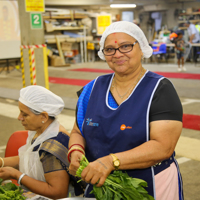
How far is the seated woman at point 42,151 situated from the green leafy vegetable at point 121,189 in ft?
2.12

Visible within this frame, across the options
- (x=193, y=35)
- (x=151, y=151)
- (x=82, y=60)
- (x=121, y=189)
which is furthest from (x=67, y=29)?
(x=121, y=189)

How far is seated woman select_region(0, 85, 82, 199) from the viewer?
6.97 ft

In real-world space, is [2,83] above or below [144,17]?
below

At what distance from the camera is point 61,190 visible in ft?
6.93

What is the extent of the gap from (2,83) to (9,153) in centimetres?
935

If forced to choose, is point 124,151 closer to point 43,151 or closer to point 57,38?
point 43,151

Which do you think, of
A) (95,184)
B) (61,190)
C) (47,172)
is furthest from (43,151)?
(95,184)

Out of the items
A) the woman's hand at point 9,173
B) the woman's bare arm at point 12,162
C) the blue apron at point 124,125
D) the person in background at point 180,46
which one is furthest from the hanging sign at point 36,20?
the person in background at point 180,46

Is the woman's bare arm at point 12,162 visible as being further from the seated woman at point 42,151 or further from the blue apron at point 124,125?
the blue apron at point 124,125

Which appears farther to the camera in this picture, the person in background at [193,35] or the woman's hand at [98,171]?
the person in background at [193,35]

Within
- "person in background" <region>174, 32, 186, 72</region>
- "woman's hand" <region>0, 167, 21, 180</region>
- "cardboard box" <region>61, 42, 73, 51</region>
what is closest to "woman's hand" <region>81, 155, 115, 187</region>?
"woman's hand" <region>0, 167, 21, 180</region>

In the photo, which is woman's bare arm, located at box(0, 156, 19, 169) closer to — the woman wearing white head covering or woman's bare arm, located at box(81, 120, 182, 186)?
the woman wearing white head covering

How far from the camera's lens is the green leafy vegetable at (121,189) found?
4.84ft

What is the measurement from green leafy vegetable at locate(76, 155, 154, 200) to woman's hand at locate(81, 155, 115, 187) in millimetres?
31
